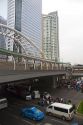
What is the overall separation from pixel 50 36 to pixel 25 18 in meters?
26.1

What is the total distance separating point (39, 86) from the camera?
71312 millimetres

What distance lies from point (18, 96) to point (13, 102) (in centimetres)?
572

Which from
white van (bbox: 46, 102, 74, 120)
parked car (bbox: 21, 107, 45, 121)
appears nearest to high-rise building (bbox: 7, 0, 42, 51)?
white van (bbox: 46, 102, 74, 120)

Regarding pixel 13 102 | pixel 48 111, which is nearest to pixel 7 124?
pixel 48 111

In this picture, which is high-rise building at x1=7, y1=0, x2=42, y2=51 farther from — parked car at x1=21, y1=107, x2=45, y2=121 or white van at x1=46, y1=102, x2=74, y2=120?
parked car at x1=21, y1=107, x2=45, y2=121

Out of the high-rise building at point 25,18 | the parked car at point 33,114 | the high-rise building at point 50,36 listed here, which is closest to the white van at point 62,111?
the parked car at point 33,114

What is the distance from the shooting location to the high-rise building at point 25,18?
152 metres

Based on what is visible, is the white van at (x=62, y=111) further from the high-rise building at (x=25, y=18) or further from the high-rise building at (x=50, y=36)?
the high-rise building at (x=50, y=36)

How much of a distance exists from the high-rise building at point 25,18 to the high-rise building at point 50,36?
28.4ft

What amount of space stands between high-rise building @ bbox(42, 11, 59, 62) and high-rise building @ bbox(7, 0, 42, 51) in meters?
8.65

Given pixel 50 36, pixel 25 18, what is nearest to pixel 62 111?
pixel 25 18

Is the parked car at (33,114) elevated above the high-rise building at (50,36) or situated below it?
below

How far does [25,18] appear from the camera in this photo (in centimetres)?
16788

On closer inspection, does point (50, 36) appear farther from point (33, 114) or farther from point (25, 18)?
point (33, 114)
